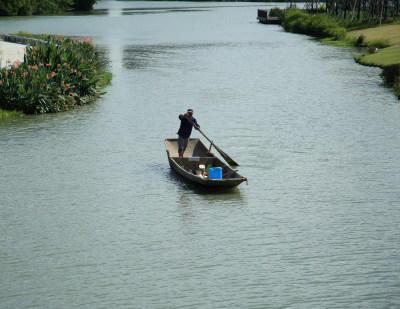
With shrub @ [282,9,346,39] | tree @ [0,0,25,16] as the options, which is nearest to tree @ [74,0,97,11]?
tree @ [0,0,25,16]

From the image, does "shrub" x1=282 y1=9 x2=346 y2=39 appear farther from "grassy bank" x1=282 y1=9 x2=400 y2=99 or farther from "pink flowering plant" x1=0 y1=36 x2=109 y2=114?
"pink flowering plant" x1=0 y1=36 x2=109 y2=114

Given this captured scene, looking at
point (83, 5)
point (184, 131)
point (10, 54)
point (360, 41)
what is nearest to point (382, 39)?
point (360, 41)

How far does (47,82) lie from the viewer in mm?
36656

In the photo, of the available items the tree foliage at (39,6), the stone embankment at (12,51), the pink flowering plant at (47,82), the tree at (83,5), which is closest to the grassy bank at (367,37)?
the pink flowering plant at (47,82)

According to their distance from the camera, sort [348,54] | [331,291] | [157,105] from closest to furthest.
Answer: [331,291], [157,105], [348,54]

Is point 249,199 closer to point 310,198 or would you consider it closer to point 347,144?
point 310,198

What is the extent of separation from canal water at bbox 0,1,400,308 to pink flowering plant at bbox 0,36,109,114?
4.27ft

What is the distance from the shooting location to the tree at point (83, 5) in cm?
17575

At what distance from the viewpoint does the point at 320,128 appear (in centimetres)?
3428

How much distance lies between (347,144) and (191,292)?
16.7 meters

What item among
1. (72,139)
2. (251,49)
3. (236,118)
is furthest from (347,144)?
(251,49)

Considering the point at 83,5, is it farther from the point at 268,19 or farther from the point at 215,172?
the point at 215,172

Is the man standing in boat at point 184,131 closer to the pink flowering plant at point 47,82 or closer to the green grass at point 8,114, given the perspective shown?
the pink flowering plant at point 47,82

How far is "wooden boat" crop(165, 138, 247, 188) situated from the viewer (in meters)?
22.8
